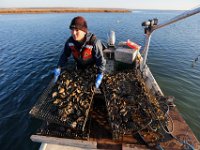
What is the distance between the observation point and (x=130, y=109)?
3605 mm

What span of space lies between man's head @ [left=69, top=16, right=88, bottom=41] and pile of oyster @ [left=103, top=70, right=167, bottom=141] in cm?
167

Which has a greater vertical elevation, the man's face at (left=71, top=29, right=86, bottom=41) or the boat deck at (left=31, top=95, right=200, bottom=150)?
the man's face at (left=71, top=29, right=86, bottom=41)

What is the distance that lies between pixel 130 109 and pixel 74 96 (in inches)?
60.6

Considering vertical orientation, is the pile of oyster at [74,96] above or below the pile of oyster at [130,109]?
above

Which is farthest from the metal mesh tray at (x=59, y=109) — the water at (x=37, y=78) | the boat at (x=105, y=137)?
the water at (x=37, y=78)

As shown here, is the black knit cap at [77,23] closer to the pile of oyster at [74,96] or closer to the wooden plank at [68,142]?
the pile of oyster at [74,96]

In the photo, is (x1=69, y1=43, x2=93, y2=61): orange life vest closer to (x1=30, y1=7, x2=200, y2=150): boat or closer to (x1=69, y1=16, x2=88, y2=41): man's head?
(x1=69, y1=16, x2=88, y2=41): man's head

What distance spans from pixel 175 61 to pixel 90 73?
8.61m

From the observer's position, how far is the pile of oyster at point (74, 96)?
10.9 ft

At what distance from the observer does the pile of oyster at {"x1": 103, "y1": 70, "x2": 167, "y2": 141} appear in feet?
10.8

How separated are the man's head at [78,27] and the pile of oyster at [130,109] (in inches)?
65.8

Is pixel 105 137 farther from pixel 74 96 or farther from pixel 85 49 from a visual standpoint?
pixel 85 49

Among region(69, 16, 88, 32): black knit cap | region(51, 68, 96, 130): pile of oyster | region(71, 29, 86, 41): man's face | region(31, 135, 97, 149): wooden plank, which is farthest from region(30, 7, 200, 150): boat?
region(69, 16, 88, 32): black knit cap

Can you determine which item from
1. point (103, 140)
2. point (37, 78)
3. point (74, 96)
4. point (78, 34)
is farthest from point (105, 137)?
point (37, 78)
